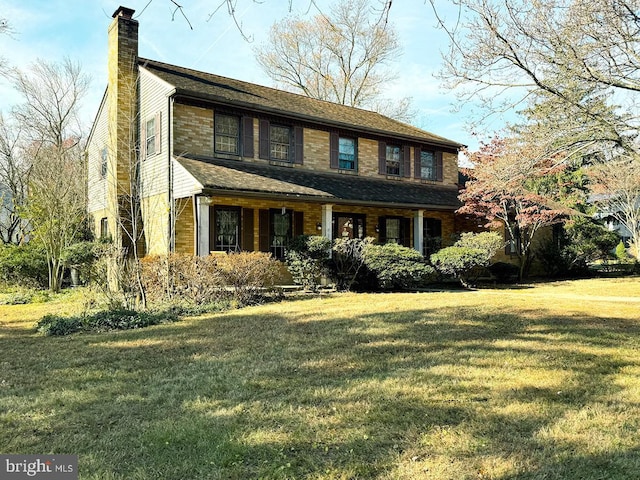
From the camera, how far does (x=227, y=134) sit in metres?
14.7

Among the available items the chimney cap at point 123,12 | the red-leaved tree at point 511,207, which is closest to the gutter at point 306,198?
the red-leaved tree at point 511,207

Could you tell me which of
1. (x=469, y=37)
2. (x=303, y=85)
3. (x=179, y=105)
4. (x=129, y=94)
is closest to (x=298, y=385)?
(x=469, y=37)

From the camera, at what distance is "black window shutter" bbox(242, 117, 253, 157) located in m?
14.9

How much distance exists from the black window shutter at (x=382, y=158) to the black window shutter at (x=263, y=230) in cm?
575

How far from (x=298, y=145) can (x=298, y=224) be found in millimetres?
2835

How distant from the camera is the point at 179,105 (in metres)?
13.7

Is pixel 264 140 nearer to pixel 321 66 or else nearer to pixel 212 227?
pixel 212 227

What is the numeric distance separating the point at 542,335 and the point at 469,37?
561cm

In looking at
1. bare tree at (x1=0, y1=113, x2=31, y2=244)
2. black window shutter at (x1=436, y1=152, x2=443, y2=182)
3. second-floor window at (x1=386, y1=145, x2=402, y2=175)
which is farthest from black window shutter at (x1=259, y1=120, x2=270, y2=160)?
bare tree at (x1=0, y1=113, x2=31, y2=244)

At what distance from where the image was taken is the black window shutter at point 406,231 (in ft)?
61.4

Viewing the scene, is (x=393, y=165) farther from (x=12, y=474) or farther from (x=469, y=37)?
(x=12, y=474)

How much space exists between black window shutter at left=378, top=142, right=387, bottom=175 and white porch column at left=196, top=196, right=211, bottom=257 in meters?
8.33

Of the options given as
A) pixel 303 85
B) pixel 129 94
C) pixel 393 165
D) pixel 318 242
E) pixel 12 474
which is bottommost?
pixel 12 474

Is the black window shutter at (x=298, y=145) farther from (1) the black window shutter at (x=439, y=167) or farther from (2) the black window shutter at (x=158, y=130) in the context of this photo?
(1) the black window shutter at (x=439, y=167)
